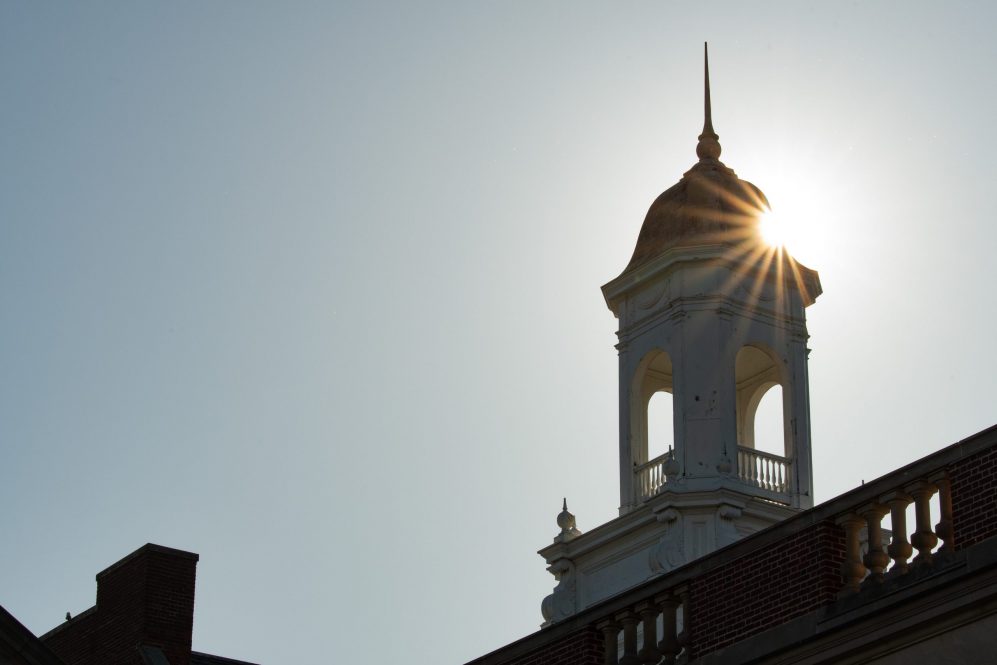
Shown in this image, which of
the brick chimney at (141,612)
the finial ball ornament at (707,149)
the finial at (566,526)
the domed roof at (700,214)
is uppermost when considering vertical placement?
the finial ball ornament at (707,149)

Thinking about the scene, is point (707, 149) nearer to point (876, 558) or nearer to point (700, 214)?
point (700, 214)

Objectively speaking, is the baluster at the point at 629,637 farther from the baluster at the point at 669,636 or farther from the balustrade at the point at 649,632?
the baluster at the point at 669,636

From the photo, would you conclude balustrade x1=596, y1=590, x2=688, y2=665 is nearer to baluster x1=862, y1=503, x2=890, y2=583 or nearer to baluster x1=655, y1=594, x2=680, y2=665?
baluster x1=655, y1=594, x2=680, y2=665

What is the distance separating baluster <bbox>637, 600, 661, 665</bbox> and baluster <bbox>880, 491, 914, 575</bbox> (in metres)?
2.49

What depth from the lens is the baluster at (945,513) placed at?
49.6 feet

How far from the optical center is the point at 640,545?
127 ft

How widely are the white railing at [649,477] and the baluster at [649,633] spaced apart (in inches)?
835

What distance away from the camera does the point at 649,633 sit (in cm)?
1764

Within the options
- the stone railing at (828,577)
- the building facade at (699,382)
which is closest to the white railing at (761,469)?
the building facade at (699,382)

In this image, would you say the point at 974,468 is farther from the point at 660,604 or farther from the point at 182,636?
the point at 182,636

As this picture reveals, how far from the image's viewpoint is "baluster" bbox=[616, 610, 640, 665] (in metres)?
17.8

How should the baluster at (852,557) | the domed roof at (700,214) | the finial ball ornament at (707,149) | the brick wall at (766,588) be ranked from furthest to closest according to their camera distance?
the finial ball ornament at (707,149), the domed roof at (700,214), the brick wall at (766,588), the baluster at (852,557)

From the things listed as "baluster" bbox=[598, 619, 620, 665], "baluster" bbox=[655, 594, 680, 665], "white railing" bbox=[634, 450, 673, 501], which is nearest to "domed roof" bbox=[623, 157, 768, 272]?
"white railing" bbox=[634, 450, 673, 501]

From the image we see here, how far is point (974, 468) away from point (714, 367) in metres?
24.3
